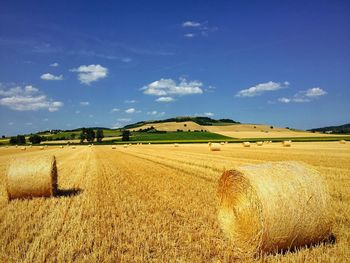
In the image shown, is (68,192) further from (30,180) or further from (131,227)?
(131,227)

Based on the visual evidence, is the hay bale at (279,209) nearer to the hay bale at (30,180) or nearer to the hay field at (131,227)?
the hay field at (131,227)

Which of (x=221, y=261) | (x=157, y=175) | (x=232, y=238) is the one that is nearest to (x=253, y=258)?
(x=221, y=261)

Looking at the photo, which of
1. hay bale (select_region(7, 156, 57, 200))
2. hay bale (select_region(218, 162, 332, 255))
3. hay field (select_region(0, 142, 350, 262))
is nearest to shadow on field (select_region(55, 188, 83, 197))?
hay field (select_region(0, 142, 350, 262))

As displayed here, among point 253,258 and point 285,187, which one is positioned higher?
point 285,187

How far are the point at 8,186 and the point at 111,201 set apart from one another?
3316mm

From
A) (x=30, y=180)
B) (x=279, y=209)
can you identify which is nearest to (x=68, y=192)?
(x=30, y=180)

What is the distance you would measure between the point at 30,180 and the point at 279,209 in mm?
8220

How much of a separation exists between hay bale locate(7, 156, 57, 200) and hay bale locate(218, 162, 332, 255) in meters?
6.88

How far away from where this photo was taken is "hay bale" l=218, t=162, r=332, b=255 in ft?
19.3

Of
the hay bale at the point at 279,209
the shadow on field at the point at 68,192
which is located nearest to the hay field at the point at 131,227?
the shadow on field at the point at 68,192

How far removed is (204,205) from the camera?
374 inches

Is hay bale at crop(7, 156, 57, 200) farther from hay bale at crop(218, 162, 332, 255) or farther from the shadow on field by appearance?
hay bale at crop(218, 162, 332, 255)

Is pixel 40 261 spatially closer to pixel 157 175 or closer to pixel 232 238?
pixel 232 238

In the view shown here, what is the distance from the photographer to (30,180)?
37.7 ft
